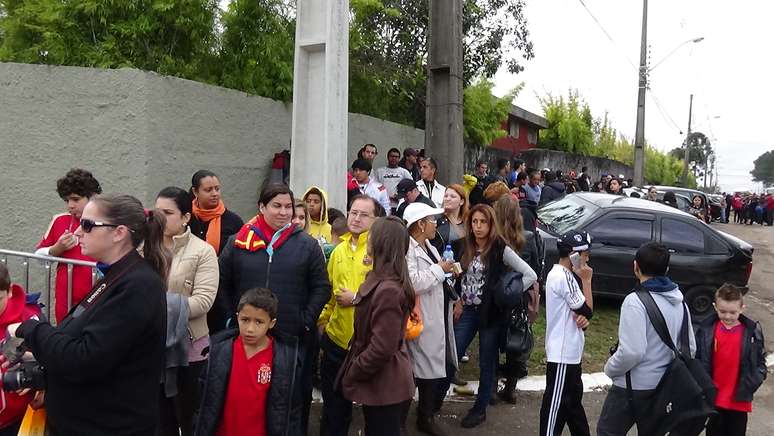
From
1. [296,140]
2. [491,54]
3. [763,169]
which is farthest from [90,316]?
[763,169]

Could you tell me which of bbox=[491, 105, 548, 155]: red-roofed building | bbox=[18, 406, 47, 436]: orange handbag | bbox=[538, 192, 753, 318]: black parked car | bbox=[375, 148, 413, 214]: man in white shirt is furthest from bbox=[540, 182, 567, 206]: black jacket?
bbox=[491, 105, 548, 155]: red-roofed building

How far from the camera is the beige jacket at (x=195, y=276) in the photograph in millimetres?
3611

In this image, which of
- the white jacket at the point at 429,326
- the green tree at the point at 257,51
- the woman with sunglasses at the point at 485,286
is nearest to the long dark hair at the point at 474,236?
the woman with sunglasses at the point at 485,286

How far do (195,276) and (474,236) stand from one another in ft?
7.73

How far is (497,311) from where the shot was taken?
Result: 497 centimetres

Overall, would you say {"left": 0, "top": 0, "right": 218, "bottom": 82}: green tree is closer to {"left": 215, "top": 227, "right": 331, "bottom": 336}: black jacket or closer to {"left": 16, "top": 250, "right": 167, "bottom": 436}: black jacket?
{"left": 215, "top": 227, "right": 331, "bottom": 336}: black jacket

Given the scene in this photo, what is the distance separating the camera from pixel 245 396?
3.10 metres

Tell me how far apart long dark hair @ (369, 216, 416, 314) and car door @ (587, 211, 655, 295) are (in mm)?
5823

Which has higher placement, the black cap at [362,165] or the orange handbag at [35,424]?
the black cap at [362,165]

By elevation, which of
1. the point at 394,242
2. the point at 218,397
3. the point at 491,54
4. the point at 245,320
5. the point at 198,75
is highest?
the point at 491,54

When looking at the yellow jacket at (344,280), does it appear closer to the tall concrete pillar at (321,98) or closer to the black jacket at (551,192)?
the tall concrete pillar at (321,98)

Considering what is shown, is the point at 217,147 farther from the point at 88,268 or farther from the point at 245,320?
the point at 245,320

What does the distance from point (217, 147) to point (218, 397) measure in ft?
14.3

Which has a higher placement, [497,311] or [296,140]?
[296,140]
